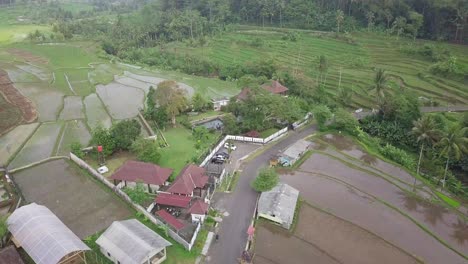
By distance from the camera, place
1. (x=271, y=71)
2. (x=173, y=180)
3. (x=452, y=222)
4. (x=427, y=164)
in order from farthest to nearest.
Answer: (x=271, y=71) → (x=427, y=164) → (x=173, y=180) → (x=452, y=222)

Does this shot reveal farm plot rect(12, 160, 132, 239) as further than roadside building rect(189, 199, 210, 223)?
Yes

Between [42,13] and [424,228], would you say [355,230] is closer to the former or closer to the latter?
[424,228]

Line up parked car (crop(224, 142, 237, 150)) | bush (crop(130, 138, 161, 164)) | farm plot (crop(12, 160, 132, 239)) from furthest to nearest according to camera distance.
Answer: parked car (crop(224, 142, 237, 150))
bush (crop(130, 138, 161, 164))
farm plot (crop(12, 160, 132, 239))

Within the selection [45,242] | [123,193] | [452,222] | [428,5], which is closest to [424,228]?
[452,222]

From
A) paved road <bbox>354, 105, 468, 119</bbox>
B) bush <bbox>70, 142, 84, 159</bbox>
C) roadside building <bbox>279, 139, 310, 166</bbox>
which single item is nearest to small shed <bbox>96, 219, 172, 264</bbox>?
bush <bbox>70, 142, 84, 159</bbox>

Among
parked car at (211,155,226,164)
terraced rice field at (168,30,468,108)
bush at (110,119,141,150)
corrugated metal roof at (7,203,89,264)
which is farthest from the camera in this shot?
terraced rice field at (168,30,468,108)

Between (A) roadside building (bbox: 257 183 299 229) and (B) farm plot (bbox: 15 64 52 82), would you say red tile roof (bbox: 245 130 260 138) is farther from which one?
(B) farm plot (bbox: 15 64 52 82)

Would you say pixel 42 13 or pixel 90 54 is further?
Answer: pixel 42 13
